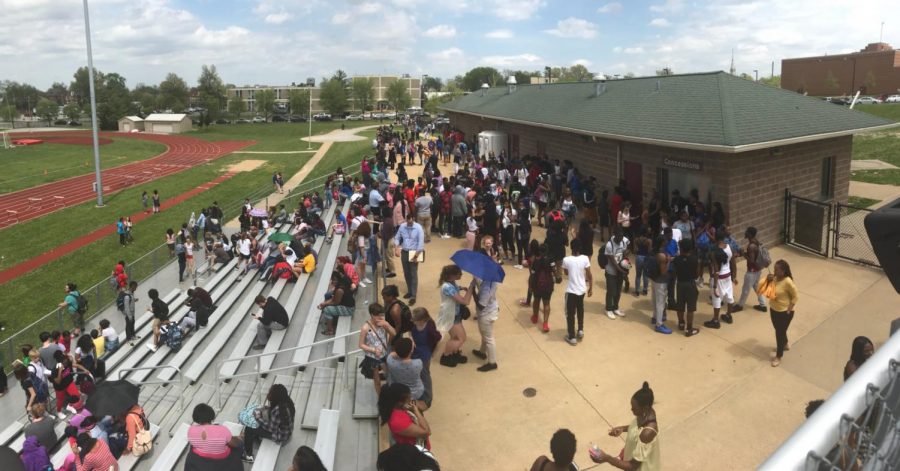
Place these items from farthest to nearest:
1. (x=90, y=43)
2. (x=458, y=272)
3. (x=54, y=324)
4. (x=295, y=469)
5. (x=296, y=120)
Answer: (x=296, y=120) → (x=90, y=43) → (x=54, y=324) → (x=458, y=272) → (x=295, y=469)

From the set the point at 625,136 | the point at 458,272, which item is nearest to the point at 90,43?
the point at 625,136

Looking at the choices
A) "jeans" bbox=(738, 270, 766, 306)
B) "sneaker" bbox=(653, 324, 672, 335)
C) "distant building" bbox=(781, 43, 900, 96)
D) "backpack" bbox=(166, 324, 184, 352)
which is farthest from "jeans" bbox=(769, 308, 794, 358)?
"distant building" bbox=(781, 43, 900, 96)

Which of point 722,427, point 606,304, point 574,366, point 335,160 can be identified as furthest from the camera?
point 335,160

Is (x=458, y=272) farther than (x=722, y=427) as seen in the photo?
Yes

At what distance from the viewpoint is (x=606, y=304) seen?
11.4 meters

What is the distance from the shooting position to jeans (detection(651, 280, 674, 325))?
10391 millimetres

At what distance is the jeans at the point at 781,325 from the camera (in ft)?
29.8

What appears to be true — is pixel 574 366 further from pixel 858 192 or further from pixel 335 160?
pixel 335 160

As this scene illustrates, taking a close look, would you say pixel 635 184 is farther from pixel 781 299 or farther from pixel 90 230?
pixel 90 230

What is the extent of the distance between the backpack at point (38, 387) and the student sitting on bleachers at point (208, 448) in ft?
27.0

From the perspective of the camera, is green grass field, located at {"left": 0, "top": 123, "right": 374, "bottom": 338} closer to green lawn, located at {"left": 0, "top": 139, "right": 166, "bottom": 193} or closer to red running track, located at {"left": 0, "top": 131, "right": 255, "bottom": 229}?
red running track, located at {"left": 0, "top": 131, "right": 255, "bottom": 229}

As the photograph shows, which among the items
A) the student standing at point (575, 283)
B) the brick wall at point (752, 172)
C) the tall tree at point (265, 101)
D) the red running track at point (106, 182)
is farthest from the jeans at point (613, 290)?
the tall tree at point (265, 101)

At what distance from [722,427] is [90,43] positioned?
43.1 m

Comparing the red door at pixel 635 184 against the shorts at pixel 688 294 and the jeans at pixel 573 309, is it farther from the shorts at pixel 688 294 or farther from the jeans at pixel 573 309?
the jeans at pixel 573 309
